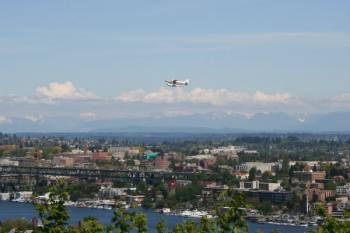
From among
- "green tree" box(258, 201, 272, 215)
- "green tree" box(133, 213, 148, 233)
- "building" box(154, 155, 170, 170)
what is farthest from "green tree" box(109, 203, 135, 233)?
"building" box(154, 155, 170, 170)

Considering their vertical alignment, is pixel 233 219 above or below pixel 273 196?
above

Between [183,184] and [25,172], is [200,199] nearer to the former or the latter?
[183,184]

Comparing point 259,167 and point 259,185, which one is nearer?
point 259,185

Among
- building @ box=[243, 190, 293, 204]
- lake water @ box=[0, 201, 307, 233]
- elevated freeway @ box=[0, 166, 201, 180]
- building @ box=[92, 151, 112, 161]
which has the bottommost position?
lake water @ box=[0, 201, 307, 233]

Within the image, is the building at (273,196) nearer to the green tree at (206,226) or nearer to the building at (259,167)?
the building at (259,167)

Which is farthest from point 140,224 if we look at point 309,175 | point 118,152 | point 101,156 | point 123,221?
point 118,152

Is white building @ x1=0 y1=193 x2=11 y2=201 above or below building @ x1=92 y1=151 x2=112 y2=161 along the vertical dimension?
below

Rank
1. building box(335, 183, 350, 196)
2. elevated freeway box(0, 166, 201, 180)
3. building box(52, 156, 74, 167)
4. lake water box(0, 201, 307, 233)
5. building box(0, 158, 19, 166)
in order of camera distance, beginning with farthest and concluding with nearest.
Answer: building box(52, 156, 74, 167), building box(0, 158, 19, 166), elevated freeway box(0, 166, 201, 180), building box(335, 183, 350, 196), lake water box(0, 201, 307, 233)

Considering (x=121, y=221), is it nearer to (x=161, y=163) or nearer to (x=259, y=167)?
(x=259, y=167)

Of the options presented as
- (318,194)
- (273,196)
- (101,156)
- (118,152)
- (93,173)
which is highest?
(118,152)

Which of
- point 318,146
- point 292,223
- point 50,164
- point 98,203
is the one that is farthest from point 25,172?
point 318,146

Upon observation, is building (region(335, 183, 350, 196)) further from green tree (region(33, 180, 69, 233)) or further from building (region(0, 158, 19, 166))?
green tree (region(33, 180, 69, 233))
